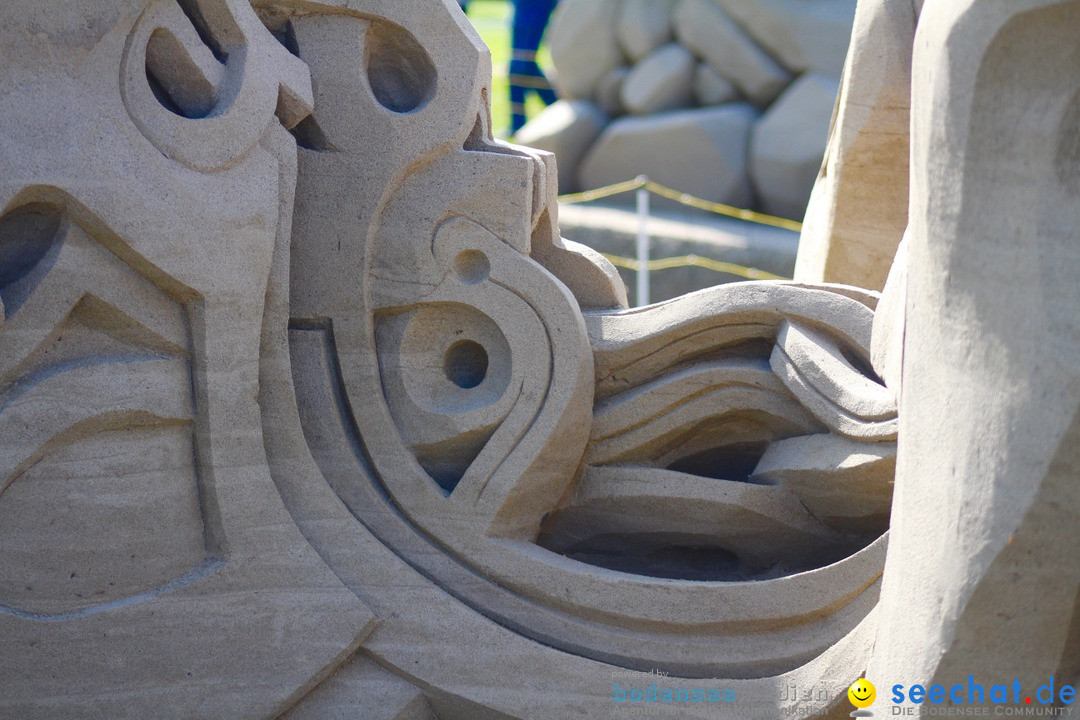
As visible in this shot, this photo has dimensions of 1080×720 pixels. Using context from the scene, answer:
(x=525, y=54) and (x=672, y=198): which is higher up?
(x=525, y=54)

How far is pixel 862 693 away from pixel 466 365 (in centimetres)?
94

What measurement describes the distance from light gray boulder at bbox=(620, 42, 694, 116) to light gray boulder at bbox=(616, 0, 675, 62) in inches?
4.0

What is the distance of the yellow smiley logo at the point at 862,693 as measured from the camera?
78.4 inches

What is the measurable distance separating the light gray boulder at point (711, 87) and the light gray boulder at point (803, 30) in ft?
1.13

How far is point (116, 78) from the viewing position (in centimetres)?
201

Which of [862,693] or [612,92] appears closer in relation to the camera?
[862,693]

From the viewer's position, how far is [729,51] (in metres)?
7.89

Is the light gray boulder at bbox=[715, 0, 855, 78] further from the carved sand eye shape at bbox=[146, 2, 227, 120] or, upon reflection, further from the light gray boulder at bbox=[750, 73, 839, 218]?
the carved sand eye shape at bbox=[146, 2, 227, 120]

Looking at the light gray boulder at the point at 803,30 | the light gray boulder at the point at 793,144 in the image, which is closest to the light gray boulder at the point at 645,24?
the light gray boulder at the point at 803,30

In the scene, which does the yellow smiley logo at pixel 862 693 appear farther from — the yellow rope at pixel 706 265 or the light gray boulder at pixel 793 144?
the light gray boulder at pixel 793 144

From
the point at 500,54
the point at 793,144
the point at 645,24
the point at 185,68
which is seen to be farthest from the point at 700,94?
the point at 185,68

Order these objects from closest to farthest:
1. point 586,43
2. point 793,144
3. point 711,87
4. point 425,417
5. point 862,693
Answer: point 862,693, point 425,417, point 793,144, point 711,87, point 586,43

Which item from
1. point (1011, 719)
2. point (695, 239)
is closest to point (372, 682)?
point (1011, 719)

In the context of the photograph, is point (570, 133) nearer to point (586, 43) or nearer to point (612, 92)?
point (612, 92)
